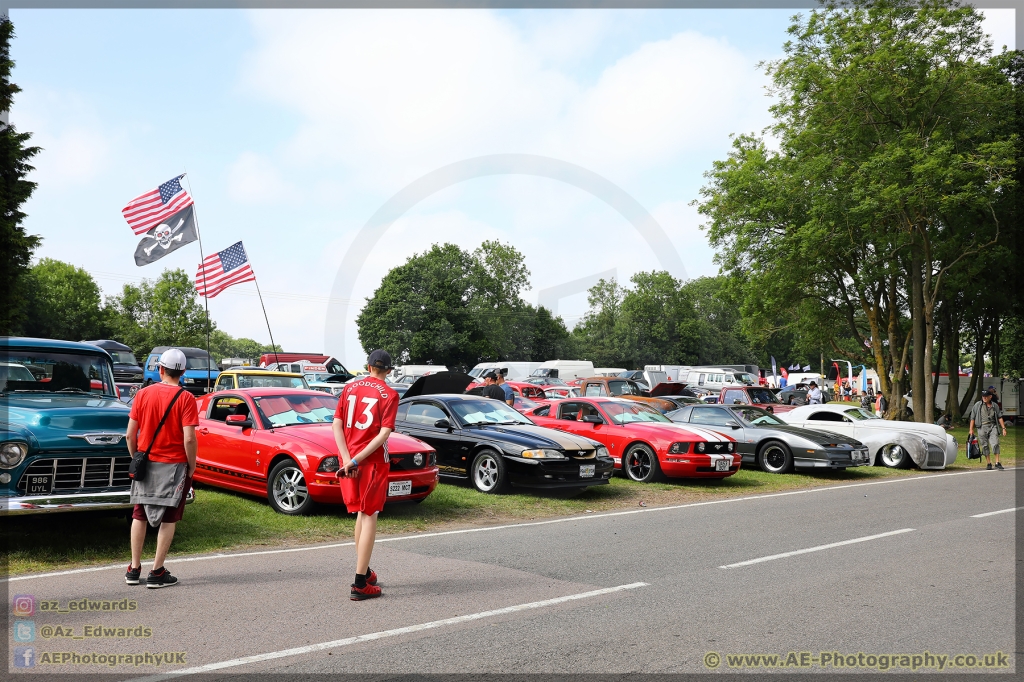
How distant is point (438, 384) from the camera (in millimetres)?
16984

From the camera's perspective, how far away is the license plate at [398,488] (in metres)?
9.32

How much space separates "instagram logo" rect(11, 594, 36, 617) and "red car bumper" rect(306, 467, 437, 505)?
3.59m

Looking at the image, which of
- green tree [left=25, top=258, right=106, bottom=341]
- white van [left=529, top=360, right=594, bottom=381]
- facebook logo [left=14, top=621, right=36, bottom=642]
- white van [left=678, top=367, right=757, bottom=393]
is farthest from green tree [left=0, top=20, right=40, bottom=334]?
green tree [left=25, top=258, right=106, bottom=341]

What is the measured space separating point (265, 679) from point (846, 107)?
2820 centimetres

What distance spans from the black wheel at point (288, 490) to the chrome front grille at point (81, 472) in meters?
2.27

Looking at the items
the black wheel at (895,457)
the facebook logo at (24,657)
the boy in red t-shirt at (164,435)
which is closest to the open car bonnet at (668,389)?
the black wheel at (895,457)

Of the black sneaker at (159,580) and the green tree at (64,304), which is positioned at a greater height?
the green tree at (64,304)

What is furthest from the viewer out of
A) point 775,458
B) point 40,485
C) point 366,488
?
point 775,458

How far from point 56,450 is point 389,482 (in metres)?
3.56

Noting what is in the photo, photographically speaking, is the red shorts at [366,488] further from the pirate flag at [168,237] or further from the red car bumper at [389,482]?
the pirate flag at [168,237]

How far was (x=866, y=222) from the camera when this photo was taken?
2611 cm

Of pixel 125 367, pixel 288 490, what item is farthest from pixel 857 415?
pixel 125 367

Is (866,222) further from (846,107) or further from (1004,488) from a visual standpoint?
(1004,488)

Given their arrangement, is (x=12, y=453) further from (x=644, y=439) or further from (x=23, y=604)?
(x=644, y=439)
